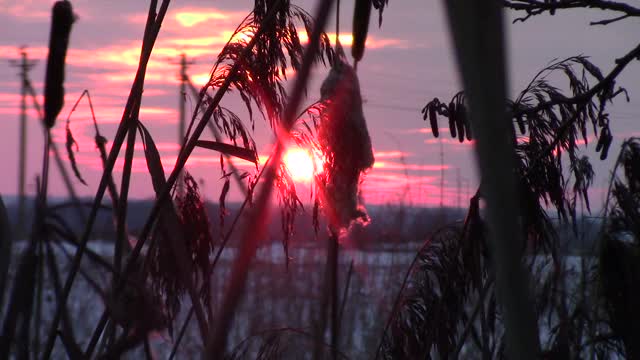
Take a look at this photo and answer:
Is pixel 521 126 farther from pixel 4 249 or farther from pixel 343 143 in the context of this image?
pixel 4 249

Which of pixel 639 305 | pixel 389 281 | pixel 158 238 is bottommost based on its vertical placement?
pixel 389 281

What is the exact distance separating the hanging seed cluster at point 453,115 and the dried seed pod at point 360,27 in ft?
3.37

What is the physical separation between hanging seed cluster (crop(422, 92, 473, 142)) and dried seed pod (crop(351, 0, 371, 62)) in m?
1.03

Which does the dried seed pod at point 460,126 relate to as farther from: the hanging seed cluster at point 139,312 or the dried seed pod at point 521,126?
the hanging seed cluster at point 139,312

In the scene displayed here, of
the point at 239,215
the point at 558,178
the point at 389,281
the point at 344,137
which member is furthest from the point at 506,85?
the point at 389,281

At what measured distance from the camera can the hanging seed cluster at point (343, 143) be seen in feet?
5.78

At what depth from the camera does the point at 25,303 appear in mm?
1245

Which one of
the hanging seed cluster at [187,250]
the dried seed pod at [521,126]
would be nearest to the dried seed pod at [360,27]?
the hanging seed cluster at [187,250]

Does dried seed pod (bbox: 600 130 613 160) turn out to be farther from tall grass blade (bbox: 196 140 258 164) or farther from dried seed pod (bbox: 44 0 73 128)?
dried seed pod (bbox: 44 0 73 128)

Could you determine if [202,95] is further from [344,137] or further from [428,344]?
[428,344]

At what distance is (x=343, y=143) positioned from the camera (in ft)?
6.16

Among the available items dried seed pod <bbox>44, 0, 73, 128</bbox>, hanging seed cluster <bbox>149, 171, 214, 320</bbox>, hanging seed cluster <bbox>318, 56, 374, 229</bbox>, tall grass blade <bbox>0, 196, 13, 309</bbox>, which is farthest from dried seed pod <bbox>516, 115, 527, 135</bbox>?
tall grass blade <bbox>0, 196, 13, 309</bbox>

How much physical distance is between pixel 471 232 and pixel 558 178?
1.03ft

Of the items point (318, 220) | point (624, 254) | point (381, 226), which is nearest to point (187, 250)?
point (318, 220)
